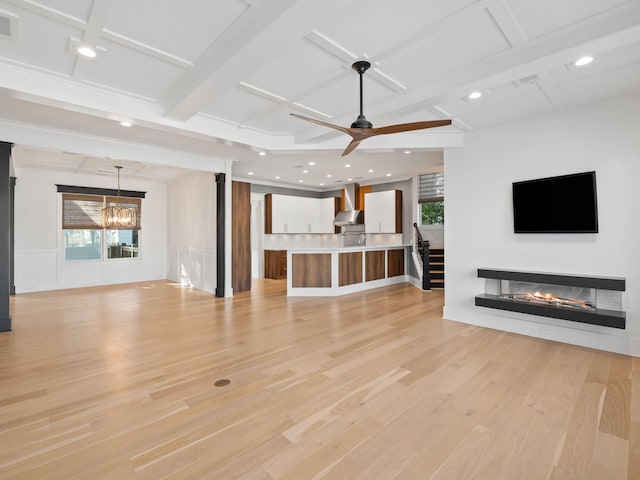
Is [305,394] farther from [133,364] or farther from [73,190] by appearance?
[73,190]

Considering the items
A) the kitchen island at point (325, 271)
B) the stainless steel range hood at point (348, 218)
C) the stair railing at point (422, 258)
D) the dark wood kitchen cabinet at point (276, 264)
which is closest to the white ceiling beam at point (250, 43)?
the kitchen island at point (325, 271)

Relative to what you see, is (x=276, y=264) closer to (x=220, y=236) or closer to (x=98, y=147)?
(x=220, y=236)

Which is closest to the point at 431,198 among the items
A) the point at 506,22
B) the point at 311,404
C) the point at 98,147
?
the point at 506,22

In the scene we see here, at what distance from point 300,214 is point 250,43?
758 cm

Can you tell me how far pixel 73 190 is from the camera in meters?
7.88

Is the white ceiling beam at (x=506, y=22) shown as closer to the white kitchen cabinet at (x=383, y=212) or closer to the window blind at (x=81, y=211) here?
the white kitchen cabinet at (x=383, y=212)

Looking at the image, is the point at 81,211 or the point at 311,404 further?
the point at 81,211

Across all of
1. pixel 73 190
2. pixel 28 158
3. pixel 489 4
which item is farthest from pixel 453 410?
pixel 73 190

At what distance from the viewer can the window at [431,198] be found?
8.11m

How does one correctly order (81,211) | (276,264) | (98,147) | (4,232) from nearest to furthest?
(4,232), (98,147), (81,211), (276,264)

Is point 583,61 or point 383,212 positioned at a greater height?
point 583,61

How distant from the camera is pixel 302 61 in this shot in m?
2.93

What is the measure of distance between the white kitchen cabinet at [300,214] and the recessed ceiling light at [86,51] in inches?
257

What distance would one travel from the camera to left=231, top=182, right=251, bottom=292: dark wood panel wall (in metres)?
7.36
